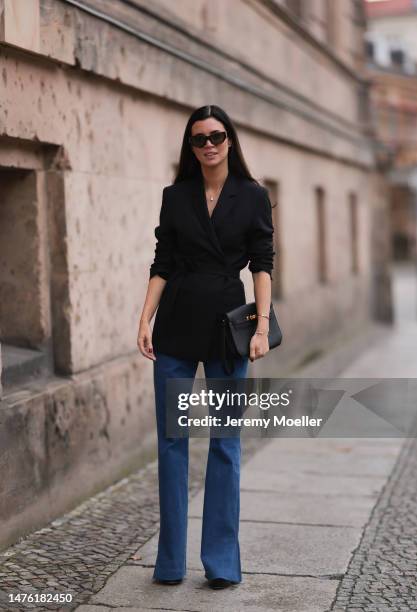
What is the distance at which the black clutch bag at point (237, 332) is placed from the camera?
14.4 feet

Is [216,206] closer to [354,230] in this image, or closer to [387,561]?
[387,561]

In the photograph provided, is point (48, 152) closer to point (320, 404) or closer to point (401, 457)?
point (320, 404)

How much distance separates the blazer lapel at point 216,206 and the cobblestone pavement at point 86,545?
1.49 m

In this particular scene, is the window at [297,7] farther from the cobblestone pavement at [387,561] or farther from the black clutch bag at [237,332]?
the black clutch bag at [237,332]

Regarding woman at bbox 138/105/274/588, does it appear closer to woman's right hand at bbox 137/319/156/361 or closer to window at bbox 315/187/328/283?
woman's right hand at bbox 137/319/156/361

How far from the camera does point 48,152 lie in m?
6.21

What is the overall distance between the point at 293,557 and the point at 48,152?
103 inches

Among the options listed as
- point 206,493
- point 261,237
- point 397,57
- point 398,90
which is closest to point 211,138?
point 261,237

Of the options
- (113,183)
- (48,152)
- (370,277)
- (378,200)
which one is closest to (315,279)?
(370,277)

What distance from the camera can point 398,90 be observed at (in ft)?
187

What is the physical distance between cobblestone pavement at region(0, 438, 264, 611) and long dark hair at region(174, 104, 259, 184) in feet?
5.65

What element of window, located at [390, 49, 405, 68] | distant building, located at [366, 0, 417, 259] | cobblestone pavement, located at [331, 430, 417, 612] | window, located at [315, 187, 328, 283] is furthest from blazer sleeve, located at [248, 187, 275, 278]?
window, located at [390, 49, 405, 68]

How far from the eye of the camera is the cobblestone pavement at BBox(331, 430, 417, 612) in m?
4.42

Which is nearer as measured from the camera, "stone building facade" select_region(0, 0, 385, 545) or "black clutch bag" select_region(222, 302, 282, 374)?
"black clutch bag" select_region(222, 302, 282, 374)
